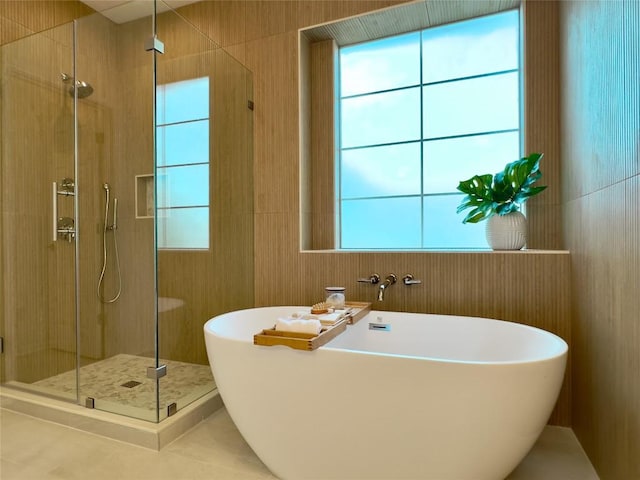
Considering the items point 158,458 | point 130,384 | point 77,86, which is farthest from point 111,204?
point 158,458

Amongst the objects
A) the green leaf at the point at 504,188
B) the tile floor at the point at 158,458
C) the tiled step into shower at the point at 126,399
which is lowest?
the tile floor at the point at 158,458

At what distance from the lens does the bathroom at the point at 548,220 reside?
49.9 inches

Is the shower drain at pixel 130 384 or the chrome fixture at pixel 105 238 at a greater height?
the chrome fixture at pixel 105 238

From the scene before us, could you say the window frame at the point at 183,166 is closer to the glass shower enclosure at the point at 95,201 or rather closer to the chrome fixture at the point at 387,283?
the glass shower enclosure at the point at 95,201

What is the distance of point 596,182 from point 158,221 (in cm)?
214

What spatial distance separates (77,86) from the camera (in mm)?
2432

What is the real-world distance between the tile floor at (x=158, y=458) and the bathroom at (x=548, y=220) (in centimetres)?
14

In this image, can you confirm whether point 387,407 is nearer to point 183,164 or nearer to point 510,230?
point 510,230

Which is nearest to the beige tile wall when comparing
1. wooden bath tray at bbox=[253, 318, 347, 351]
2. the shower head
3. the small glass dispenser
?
wooden bath tray at bbox=[253, 318, 347, 351]

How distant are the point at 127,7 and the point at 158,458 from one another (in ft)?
8.67

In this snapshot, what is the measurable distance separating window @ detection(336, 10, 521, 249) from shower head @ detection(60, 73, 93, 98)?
177 cm

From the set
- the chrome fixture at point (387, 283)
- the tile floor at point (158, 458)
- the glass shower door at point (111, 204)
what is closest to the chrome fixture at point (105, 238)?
the glass shower door at point (111, 204)

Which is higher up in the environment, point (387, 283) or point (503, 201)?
point (503, 201)

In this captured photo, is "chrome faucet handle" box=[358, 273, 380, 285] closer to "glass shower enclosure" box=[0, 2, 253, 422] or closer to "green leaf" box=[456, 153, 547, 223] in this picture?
"green leaf" box=[456, 153, 547, 223]
